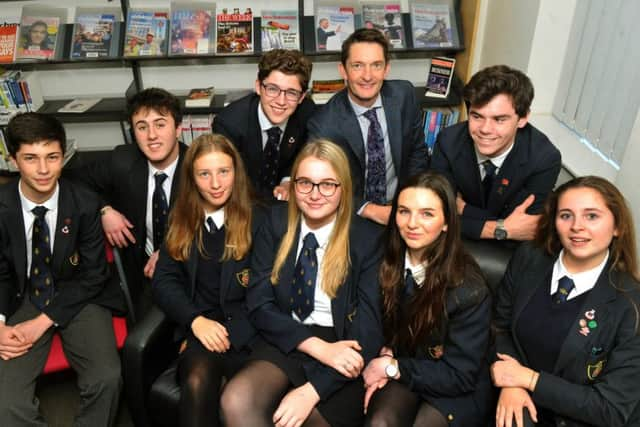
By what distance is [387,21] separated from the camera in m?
3.63

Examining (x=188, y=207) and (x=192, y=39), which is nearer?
(x=188, y=207)

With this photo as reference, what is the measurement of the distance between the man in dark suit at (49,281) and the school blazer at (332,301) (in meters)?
0.62

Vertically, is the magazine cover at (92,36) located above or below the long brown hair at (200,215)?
above

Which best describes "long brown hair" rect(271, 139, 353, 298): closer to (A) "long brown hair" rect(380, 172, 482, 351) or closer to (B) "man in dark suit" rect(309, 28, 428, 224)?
(A) "long brown hair" rect(380, 172, 482, 351)

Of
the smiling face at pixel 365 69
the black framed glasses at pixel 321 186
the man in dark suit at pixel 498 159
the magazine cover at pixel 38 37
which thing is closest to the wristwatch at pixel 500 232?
the man in dark suit at pixel 498 159

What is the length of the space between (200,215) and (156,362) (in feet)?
1.90

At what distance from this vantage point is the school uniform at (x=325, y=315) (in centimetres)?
186

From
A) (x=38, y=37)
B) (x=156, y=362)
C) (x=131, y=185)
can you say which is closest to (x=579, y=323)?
(x=156, y=362)

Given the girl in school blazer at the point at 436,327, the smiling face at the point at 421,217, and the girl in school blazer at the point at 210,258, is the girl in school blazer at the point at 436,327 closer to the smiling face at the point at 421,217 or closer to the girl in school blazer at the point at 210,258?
the smiling face at the point at 421,217

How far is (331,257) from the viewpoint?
195cm

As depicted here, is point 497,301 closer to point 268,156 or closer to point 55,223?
point 268,156

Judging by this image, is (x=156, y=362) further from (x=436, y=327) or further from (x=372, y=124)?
(x=372, y=124)

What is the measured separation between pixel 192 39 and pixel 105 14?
60 cm

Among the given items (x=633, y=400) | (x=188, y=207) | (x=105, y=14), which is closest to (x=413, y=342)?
(x=633, y=400)
